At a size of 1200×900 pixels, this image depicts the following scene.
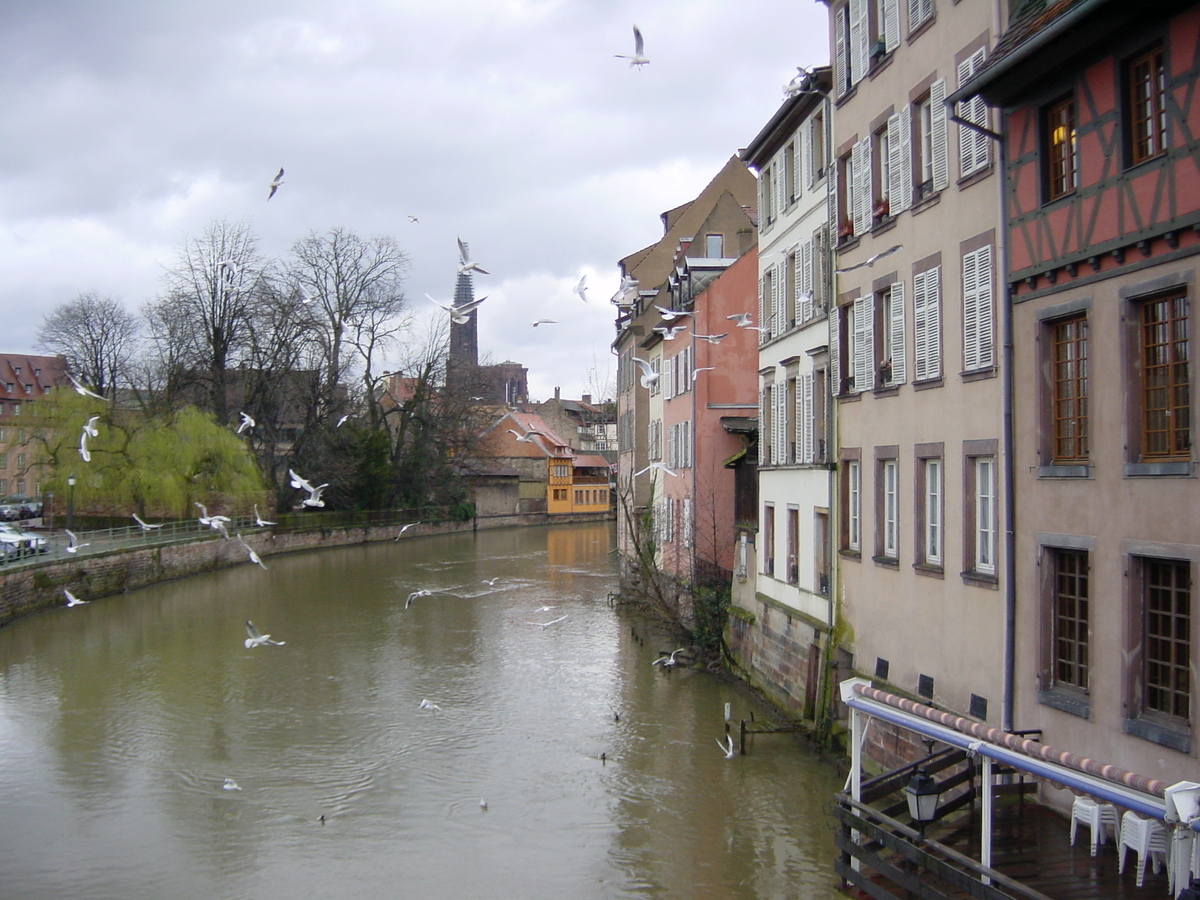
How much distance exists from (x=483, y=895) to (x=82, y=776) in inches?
277

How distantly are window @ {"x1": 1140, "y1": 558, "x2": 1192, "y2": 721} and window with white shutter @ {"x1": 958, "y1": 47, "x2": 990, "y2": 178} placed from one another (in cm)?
447

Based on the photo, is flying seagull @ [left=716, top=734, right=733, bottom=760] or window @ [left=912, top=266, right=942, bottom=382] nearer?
window @ [left=912, top=266, right=942, bottom=382]

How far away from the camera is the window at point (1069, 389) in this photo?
362 inches

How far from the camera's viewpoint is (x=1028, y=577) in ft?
32.0

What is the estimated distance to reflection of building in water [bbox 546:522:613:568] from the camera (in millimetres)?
46125

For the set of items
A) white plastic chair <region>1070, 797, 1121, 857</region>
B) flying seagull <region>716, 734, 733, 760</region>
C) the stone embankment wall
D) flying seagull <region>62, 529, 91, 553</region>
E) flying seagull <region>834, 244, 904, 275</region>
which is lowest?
flying seagull <region>716, 734, 733, 760</region>

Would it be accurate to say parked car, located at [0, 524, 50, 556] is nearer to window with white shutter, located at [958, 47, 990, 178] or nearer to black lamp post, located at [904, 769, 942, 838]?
window with white shutter, located at [958, 47, 990, 178]

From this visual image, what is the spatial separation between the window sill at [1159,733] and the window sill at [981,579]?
2.11 meters

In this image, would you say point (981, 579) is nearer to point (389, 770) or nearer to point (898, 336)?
point (898, 336)

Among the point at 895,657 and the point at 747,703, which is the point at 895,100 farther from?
the point at 747,703

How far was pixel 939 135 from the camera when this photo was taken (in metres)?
11.7

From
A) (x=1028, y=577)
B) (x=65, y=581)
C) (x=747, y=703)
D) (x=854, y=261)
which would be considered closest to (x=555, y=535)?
(x=65, y=581)

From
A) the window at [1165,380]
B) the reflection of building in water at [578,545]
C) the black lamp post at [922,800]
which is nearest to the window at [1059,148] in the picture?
the window at [1165,380]

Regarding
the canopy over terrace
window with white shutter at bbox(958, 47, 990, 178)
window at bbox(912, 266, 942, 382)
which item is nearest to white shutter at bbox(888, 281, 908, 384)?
window at bbox(912, 266, 942, 382)
